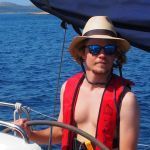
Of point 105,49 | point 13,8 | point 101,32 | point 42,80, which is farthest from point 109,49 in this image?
point 13,8

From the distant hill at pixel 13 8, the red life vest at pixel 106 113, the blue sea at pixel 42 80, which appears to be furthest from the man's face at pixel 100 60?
the distant hill at pixel 13 8

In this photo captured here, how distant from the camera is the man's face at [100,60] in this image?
3289mm

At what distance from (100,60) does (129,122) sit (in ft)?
1.38

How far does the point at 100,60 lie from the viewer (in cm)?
329

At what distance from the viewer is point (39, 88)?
17344 millimetres

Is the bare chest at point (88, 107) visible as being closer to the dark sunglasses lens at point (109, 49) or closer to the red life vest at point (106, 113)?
the red life vest at point (106, 113)

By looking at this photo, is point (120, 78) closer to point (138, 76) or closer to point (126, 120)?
point (126, 120)

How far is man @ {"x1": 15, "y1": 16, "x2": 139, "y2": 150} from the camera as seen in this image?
323 centimetres

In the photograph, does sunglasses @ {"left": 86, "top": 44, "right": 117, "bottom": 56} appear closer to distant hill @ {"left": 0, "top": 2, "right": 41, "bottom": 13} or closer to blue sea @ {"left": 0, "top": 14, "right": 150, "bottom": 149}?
blue sea @ {"left": 0, "top": 14, "right": 150, "bottom": 149}

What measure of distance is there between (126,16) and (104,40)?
0.79ft

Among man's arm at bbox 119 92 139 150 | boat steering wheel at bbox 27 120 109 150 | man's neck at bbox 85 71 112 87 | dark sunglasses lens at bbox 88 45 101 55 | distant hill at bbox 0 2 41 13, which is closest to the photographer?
boat steering wheel at bbox 27 120 109 150

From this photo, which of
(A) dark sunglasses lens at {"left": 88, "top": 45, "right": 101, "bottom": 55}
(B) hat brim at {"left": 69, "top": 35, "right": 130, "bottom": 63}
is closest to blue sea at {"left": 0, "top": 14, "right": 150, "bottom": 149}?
(B) hat brim at {"left": 69, "top": 35, "right": 130, "bottom": 63}

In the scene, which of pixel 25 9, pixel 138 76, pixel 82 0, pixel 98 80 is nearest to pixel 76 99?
pixel 98 80

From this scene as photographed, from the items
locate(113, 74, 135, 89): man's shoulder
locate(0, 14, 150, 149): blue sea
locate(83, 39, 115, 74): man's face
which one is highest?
locate(0, 14, 150, 149): blue sea
